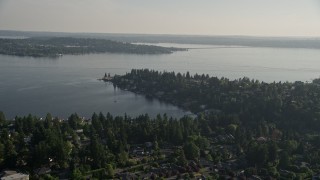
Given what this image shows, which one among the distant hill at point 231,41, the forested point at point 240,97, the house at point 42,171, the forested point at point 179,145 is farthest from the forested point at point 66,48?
the house at point 42,171

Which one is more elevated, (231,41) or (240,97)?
(231,41)

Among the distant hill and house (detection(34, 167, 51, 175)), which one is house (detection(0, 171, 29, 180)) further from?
the distant hill

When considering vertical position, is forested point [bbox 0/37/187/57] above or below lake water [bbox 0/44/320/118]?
above

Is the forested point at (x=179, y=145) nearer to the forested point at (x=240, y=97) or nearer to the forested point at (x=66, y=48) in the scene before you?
the forested point at (x=240, y=97)

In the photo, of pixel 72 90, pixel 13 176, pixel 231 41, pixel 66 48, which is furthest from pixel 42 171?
pixel 231 41

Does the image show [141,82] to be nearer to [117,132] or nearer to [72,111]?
[72,111]

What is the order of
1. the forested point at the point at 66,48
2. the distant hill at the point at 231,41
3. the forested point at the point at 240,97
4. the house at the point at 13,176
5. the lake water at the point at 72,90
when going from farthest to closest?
1. the distant hill at the point at 231,41
2. the forested point at the point at 66,48
3. the lake water at the point at 72,90
4. the forested point at the point at 240,97
5. the house at the point at 13,176

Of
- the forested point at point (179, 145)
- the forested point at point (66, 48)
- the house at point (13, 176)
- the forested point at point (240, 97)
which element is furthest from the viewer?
the forested point at point (66, 48)

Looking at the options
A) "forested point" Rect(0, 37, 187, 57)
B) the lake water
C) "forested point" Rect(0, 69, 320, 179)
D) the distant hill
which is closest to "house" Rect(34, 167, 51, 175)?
"forested point" Rect(0, 69, 320, 179)

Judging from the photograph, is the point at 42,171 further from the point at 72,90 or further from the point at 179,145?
the point at 72,90

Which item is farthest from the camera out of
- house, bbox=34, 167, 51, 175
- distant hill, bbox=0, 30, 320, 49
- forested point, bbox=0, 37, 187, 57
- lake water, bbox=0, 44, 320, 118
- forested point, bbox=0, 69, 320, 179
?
distant hill, bbox=0, 30, 320, 49
